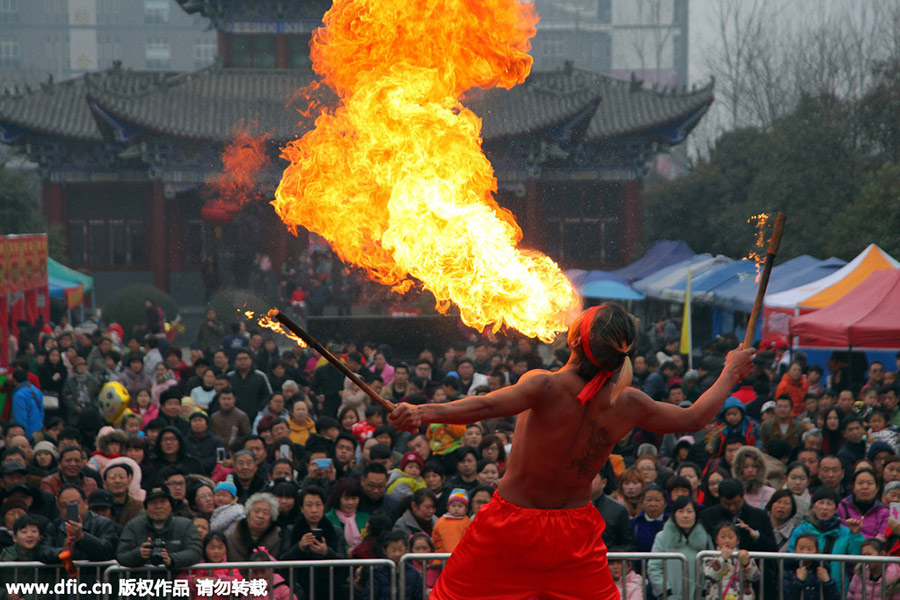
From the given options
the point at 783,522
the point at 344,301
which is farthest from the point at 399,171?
the point at 344,301

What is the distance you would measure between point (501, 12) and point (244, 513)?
3.08 m

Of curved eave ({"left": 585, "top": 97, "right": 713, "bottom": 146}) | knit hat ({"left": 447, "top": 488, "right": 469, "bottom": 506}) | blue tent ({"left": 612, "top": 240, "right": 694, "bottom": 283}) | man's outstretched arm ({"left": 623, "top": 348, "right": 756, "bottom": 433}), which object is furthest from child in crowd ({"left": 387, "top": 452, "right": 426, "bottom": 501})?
curved eave ({"left": 585, "top": 97, "right": 713, "bottom": 146})

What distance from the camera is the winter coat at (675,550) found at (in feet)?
17.9

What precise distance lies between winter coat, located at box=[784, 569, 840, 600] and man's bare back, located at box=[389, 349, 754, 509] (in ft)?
6.45

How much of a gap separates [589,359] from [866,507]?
3233mm

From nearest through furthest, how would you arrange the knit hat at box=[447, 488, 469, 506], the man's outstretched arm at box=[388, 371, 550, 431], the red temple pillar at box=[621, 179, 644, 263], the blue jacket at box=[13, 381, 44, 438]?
the man's outstretched arm at box=[388, 371, 550, 431], the knit hat at box=[447, 488, 469, 506], the blue jacket at box=[13, 381, 44, 438], the red temple pillar at box=[621, 179, 644, 263]

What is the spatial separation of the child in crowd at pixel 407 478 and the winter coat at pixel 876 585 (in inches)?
95.2

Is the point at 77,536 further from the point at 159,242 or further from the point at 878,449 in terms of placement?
the point at 159,242

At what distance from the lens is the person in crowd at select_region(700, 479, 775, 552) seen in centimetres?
582

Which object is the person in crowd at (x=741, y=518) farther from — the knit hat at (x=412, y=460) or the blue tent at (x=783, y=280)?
the blue tent at (x=783, y=280)

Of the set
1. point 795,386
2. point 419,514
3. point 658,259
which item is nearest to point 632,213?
point 658,259

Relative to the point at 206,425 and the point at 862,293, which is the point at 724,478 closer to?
the point at 206,425

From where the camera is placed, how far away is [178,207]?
2691 cm

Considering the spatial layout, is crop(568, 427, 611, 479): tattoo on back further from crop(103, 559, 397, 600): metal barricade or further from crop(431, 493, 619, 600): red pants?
crop(103, 559, 397, 600): metal barricade
